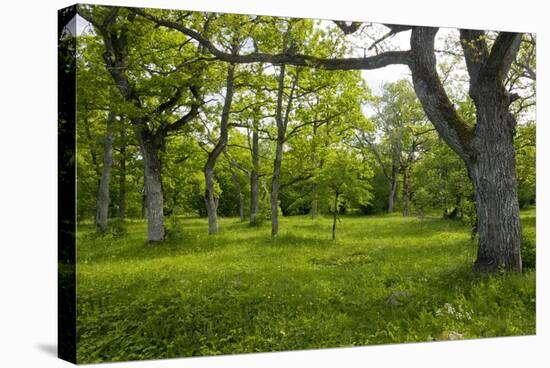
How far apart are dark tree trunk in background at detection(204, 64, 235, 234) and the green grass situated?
15cm

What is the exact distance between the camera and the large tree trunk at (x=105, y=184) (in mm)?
7727

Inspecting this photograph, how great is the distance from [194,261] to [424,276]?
3.39 m

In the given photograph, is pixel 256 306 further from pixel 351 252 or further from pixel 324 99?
pixel 324 99

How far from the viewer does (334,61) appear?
9.19 metres

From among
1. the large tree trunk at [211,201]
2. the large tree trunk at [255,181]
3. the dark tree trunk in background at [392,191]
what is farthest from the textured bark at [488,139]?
the large tree trunk at [211,201]

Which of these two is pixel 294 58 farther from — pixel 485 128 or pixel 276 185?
pixel 485 128

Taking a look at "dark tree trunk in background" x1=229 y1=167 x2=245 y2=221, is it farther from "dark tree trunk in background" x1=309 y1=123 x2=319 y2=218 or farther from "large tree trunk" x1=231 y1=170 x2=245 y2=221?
"dark tree trunk in background" x1=309 y1=123 x2=319 y2=218

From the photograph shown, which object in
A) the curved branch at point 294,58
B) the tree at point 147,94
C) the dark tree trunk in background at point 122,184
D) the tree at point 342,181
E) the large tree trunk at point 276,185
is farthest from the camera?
the tree at point 342,181

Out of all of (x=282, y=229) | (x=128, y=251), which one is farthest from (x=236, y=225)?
(x=128, y=251)

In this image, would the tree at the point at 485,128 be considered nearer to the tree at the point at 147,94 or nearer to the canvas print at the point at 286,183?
the canvas print at the point at 286,183

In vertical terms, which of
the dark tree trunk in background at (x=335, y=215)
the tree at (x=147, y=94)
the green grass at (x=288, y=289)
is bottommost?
the green grass at (x=288, y=289)

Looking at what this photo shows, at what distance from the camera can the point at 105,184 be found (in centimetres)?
775

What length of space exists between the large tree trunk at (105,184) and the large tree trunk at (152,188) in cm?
56

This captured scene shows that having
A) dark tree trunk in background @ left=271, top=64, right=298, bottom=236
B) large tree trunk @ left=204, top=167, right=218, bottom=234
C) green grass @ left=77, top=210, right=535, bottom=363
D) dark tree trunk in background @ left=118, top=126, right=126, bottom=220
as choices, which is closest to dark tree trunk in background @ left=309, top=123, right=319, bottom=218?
green grass @ left=77, top=210, right=535, bottom=363
